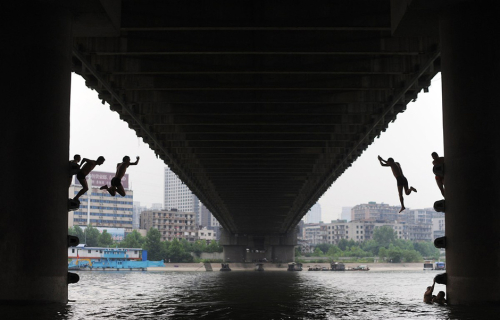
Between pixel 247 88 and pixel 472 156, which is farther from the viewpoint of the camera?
pixel 247 88

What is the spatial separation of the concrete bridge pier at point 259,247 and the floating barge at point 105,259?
1775 centimetres

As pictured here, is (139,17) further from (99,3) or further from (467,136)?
(467,136)

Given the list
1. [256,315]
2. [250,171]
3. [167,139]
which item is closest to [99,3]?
[256,315]

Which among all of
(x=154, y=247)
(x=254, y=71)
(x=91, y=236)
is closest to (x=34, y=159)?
(x=254, y=71)

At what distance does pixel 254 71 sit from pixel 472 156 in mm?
10037

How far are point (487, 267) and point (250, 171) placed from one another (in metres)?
32.1

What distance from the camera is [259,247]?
117250 millimetres

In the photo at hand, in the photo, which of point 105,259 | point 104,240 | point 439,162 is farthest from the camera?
point 104,240

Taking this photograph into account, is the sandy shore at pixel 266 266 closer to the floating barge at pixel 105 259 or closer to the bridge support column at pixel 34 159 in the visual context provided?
the floating barge at pixel 105 259

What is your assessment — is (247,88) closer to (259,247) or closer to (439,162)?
(439,162)

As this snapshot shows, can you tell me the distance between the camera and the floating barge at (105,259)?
121438mm

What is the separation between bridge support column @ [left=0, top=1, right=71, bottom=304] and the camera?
13547 mm

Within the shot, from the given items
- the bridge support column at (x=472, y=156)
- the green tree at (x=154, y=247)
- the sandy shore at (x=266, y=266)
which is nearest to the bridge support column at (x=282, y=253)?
the sandy shore at (x=266, y=266)

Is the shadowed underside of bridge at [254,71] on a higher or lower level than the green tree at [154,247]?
higher
